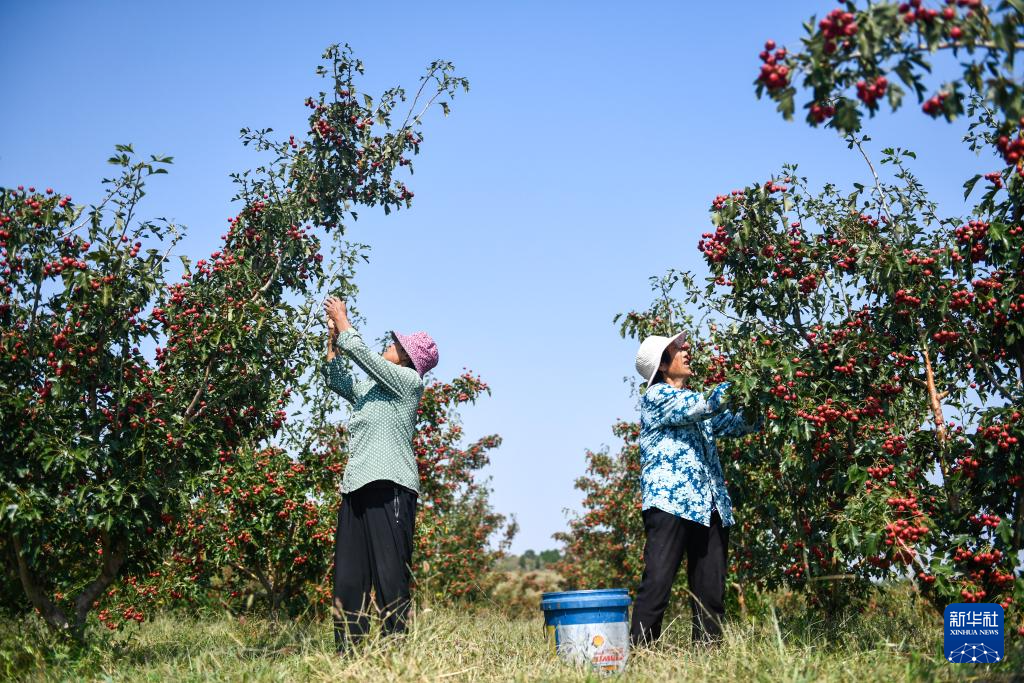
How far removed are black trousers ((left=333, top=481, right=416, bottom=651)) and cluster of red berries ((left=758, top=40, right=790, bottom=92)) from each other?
7.42ft

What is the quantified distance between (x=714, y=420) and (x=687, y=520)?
534 millimetres

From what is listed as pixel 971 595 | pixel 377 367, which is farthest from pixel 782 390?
pixel 377 367

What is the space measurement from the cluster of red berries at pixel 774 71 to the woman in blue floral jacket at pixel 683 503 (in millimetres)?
1648

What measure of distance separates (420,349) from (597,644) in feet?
5.04

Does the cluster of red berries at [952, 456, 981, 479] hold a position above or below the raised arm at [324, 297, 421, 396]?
below

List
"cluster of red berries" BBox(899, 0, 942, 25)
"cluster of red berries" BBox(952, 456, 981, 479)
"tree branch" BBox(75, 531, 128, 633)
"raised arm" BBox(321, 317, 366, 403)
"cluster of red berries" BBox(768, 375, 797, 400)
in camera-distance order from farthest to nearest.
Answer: "tree branch" BBox(75, 531, 128, 633) → "raised arm" BBox(321, 317, 366, 403) → "cluster of red berries" BBox(768, 375, 797, 400) → "cluster of red berries" BBox(952, 456, 981, 479) → "cluster of red berries" BBox(899, 0, 942, 25)

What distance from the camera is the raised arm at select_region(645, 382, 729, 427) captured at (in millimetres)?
3688

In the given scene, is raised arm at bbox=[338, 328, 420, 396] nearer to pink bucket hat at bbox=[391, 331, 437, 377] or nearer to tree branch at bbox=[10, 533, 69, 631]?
pink bucket hat at bbox=[391, 331, 437, 377]

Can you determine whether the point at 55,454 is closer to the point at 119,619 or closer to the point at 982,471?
the point at 119,619

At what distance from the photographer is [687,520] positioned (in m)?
3.75

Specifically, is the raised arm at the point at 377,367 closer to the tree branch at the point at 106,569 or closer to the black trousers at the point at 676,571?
the black trousers at the point at 676,571

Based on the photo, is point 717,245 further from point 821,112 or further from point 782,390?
point 821,112

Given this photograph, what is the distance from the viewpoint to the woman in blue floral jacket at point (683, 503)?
12.2ft

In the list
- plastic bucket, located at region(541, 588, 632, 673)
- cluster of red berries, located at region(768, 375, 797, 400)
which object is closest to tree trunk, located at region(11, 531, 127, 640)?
Answer: plastic bucket, located at region(541, 588, 632, 673)
